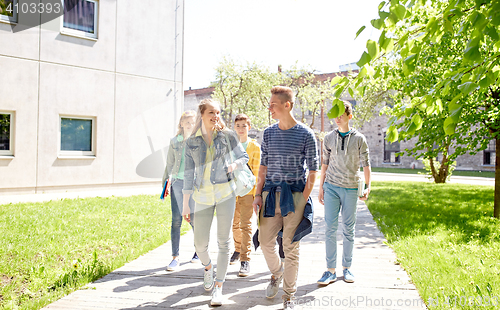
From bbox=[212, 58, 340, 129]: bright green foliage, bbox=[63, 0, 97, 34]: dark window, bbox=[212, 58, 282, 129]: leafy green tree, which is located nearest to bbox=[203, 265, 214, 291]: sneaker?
bbox=[63, 0, 97, 34]: dark window

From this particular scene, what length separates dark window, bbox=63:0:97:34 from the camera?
12391mm

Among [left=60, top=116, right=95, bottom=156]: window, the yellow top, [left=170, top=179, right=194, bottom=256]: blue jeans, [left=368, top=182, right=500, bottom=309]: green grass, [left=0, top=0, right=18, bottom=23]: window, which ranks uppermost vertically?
[left=0, top=0, right=18, bottom=23]: window

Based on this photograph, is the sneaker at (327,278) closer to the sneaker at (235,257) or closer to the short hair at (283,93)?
the sneaker at (235,257)

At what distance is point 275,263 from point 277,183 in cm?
85

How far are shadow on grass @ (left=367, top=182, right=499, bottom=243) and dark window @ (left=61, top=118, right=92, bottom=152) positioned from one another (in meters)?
9.45

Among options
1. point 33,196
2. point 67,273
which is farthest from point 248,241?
point 33,196

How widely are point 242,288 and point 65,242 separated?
327 cm

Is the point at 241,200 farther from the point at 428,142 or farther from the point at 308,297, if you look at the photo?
the point at 428,142

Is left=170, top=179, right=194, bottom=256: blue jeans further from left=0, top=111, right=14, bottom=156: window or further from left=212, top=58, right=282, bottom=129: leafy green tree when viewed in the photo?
left=212, top=58, right=282, bottom=129: leafy green tree

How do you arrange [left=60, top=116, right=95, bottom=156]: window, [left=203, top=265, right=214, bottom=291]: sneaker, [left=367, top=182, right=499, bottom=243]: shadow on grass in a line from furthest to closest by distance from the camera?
[left=60, top=116, right=95, bottom=156]: window
[left=367, top=182, right=499, bottom=243]: shadow on grass
[left=203, top=265, right=214, bottom=291]: sneaker

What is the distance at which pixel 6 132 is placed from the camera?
11.1 metres

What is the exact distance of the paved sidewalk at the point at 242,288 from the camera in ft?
12.0

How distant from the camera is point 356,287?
4.15 meters

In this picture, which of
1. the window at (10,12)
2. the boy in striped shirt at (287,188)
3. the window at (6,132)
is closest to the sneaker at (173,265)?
the boy in striped shirt at (287,188)
